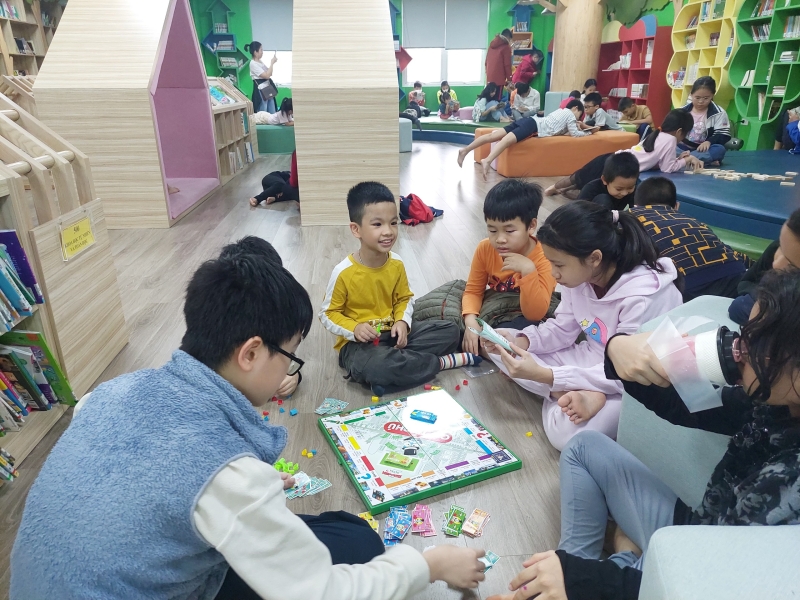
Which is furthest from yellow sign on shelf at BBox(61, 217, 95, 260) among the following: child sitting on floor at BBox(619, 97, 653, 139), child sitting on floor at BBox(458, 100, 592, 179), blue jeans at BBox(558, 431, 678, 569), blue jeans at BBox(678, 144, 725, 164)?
child sitting on floor at BBox(619, 97, 653, 139)

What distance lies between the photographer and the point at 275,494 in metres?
0.71

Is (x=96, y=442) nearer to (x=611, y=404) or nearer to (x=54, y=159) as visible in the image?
(x=611, y=404)

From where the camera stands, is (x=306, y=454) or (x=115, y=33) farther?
(x=115, y=33)

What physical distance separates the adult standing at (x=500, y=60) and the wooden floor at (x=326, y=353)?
6164 mm

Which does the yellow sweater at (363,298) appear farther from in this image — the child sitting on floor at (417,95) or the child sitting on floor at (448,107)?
the child sitting on floor at (417,95)

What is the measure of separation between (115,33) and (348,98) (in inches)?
73.0

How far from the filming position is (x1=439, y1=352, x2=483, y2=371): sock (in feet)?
7.23

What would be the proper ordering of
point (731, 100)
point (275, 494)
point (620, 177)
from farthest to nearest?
point (731, 100) → point (620, 177) → point (275, 494)

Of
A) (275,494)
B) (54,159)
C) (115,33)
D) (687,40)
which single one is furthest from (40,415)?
(687,40)

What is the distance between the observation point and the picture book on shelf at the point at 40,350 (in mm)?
1657

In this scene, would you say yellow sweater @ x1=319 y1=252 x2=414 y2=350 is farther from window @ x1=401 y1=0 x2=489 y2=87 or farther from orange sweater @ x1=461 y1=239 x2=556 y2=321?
window @ x1=401 y1=0 x2=489 y2=87

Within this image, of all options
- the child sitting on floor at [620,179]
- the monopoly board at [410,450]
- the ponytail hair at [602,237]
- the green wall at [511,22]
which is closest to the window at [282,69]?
the green wall at [511,22]

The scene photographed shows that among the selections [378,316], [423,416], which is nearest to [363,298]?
[378,316]

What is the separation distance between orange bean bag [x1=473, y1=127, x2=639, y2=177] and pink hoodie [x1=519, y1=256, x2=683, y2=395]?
14.7 feet
